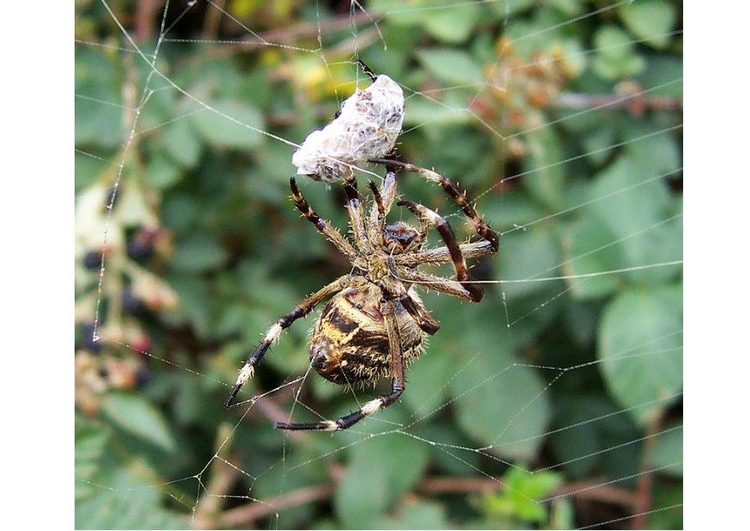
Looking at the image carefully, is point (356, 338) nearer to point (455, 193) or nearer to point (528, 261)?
point (455, 193)

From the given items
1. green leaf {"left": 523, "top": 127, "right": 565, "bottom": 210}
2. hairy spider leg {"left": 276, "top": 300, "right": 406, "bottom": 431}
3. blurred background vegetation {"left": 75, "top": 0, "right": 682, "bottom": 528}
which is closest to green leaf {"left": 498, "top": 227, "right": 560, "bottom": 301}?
blurred background vegetation {"left": 75, "top": 0, "right": 682, "bottom": 528}

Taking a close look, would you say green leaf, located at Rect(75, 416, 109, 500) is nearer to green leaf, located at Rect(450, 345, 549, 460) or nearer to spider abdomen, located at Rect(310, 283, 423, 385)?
spider abdomen, located at Rect(310, 283, 423, 385)

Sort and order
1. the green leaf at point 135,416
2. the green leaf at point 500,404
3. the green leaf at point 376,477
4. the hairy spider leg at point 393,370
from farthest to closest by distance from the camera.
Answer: the green leaf at point 500,404 < the green leaf at point 376,477 < the green leaf at point 135,416 < the hairy spider leg at point 393,370

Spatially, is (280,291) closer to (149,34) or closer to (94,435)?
(94,435)

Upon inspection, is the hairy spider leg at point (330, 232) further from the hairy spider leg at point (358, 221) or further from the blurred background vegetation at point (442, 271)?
the blurred background vegetation at point (442, 271)

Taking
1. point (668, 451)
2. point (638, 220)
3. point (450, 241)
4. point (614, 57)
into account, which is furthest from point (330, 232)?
point (668, 451)

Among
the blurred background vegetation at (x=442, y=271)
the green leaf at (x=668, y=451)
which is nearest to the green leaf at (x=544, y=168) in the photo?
the blurred background vegetation at (x=442, y=271)

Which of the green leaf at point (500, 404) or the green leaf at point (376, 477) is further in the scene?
the green leaf at point (500, 404)
